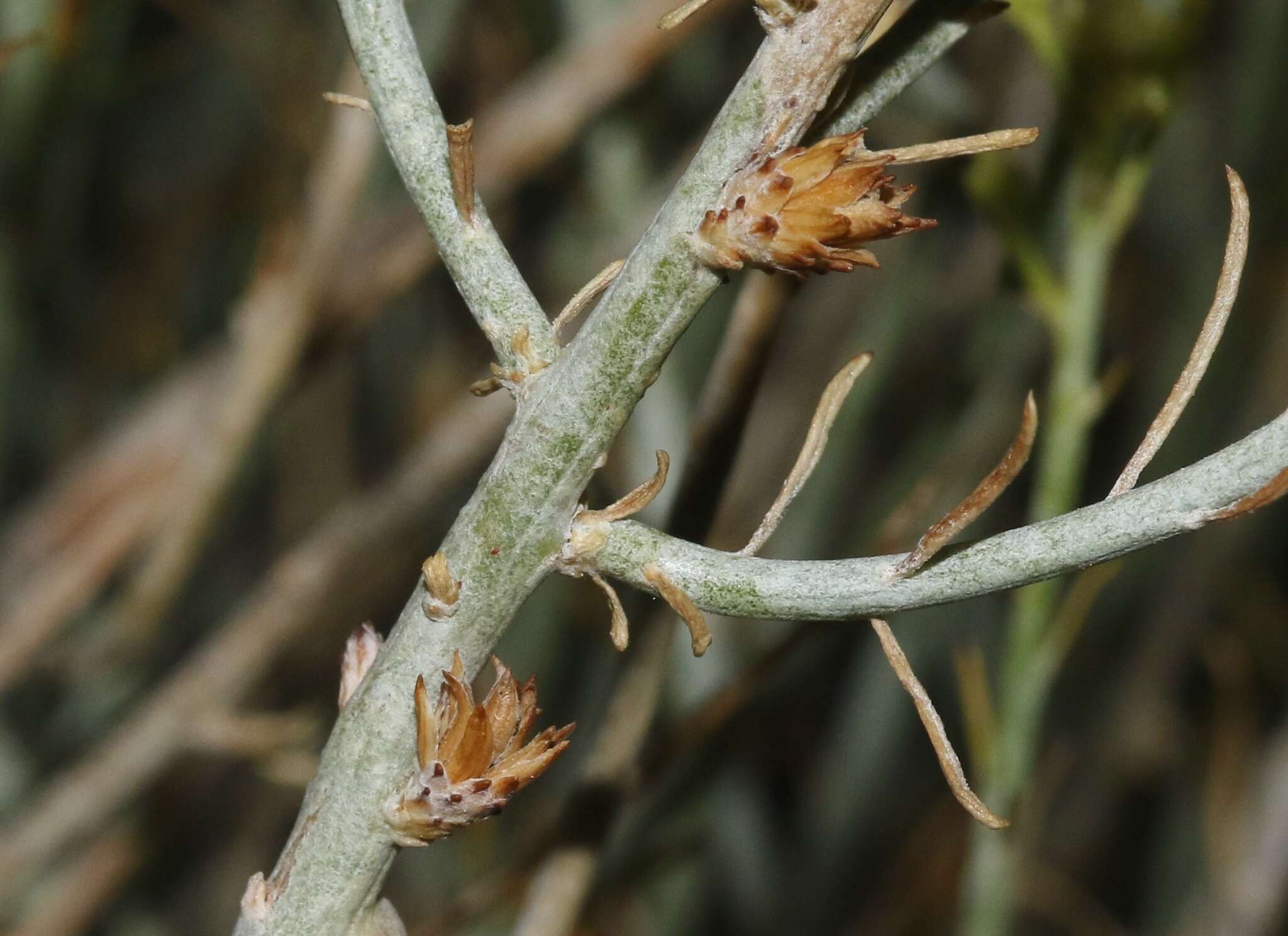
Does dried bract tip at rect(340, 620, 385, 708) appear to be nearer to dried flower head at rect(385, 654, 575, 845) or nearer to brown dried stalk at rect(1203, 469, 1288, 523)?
dried flower head at rect(385, 654, 575, 845)

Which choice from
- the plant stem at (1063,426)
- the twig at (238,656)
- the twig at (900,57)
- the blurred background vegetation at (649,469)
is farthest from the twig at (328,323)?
the twig at (900,57)

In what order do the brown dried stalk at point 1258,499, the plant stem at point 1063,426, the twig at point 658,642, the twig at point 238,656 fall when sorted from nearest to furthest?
1. the brown dried stalk at point 1258,499
2. the twig at point 658,642
3. the plant stem at point 1063,426
4. the twig at point 238,656

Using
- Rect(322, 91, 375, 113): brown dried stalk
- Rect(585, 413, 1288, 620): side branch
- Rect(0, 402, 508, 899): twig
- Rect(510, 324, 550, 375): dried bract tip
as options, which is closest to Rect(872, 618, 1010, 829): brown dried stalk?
Rect(585, 413, 1288, 620): side branch

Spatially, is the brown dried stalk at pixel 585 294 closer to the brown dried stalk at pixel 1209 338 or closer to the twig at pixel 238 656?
the brown dried stalk at pixel 1209 338

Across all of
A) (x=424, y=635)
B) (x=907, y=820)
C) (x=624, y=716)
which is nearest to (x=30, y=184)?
(x=624, y=716)

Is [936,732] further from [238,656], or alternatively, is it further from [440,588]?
[238,656]

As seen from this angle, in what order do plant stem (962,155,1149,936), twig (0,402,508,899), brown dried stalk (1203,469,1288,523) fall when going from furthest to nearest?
twig (0,402,508,899)
plant stem (962,155,1149,936)
brown dried stalk (1203,469,1288,523)

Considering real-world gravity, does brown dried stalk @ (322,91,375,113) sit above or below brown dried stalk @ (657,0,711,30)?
above
